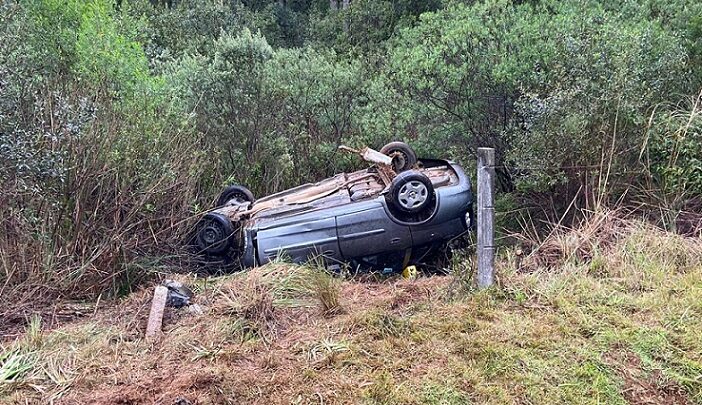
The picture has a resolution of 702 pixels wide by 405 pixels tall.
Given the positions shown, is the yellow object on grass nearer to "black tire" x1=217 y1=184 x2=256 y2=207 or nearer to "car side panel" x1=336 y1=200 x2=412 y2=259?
"car side panel" x1=336 y1=200 x2=412 y2=259

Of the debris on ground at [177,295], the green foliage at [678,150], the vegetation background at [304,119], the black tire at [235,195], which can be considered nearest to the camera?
the debris on ground at [177,295]

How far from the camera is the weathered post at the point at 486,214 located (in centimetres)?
463

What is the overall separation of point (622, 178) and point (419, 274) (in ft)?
7.94

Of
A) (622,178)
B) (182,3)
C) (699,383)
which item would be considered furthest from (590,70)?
(182,3)

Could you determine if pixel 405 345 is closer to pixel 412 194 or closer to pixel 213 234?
pixel 412 194

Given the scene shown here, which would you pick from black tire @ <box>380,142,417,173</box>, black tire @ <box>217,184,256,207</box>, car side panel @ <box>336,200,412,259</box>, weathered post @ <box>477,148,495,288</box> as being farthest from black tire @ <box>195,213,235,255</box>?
weathered post @ <box>477,148,495,288</box>

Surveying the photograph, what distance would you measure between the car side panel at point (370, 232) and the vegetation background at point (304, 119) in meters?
1.57

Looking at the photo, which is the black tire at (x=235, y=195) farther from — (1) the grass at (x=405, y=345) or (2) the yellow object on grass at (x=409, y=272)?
(1) the grass at (x=405, y=345)

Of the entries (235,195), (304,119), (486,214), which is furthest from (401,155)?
(486,214)

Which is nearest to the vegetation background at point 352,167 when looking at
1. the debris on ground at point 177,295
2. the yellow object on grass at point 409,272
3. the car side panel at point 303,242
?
the debris on ground at point 177,295

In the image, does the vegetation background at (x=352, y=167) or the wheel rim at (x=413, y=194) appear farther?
the wheel rim at (x=413, y=194)

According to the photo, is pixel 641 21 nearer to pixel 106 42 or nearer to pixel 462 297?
pixel 462 297

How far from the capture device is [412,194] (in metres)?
6.11

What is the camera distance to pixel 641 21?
7250 mm
